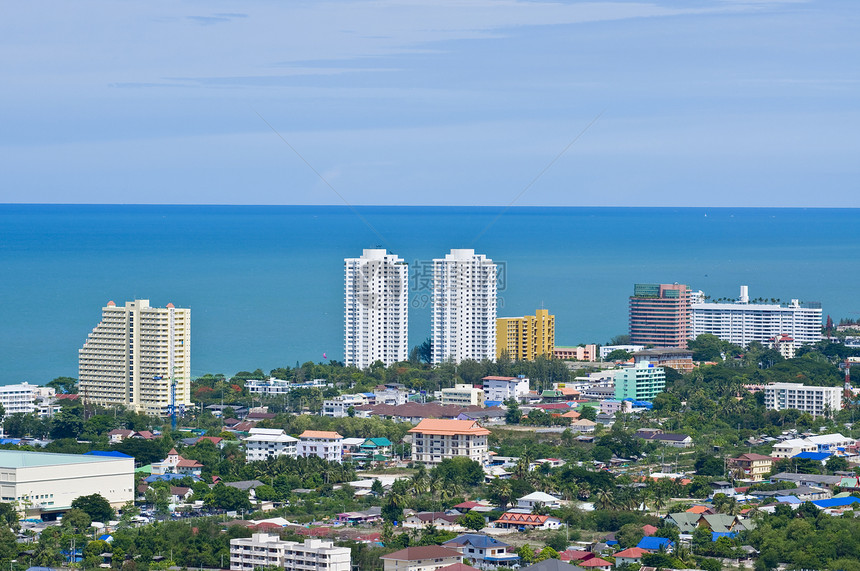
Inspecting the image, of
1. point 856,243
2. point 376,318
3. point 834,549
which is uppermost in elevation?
point 856,243

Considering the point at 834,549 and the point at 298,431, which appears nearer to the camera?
the point at 834,549

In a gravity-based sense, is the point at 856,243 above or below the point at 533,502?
above

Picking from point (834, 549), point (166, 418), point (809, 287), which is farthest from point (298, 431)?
point (809, 287)

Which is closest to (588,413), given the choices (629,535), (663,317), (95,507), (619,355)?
(619,355)

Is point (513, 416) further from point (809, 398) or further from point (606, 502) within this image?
point (606, 502)

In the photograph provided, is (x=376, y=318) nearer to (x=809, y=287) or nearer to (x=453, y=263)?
(x=453, y=263)

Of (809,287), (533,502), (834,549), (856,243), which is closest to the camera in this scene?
(834,549)

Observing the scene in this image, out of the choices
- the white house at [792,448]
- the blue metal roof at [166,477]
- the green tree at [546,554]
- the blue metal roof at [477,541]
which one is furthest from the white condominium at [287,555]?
the white house at [792,448]
